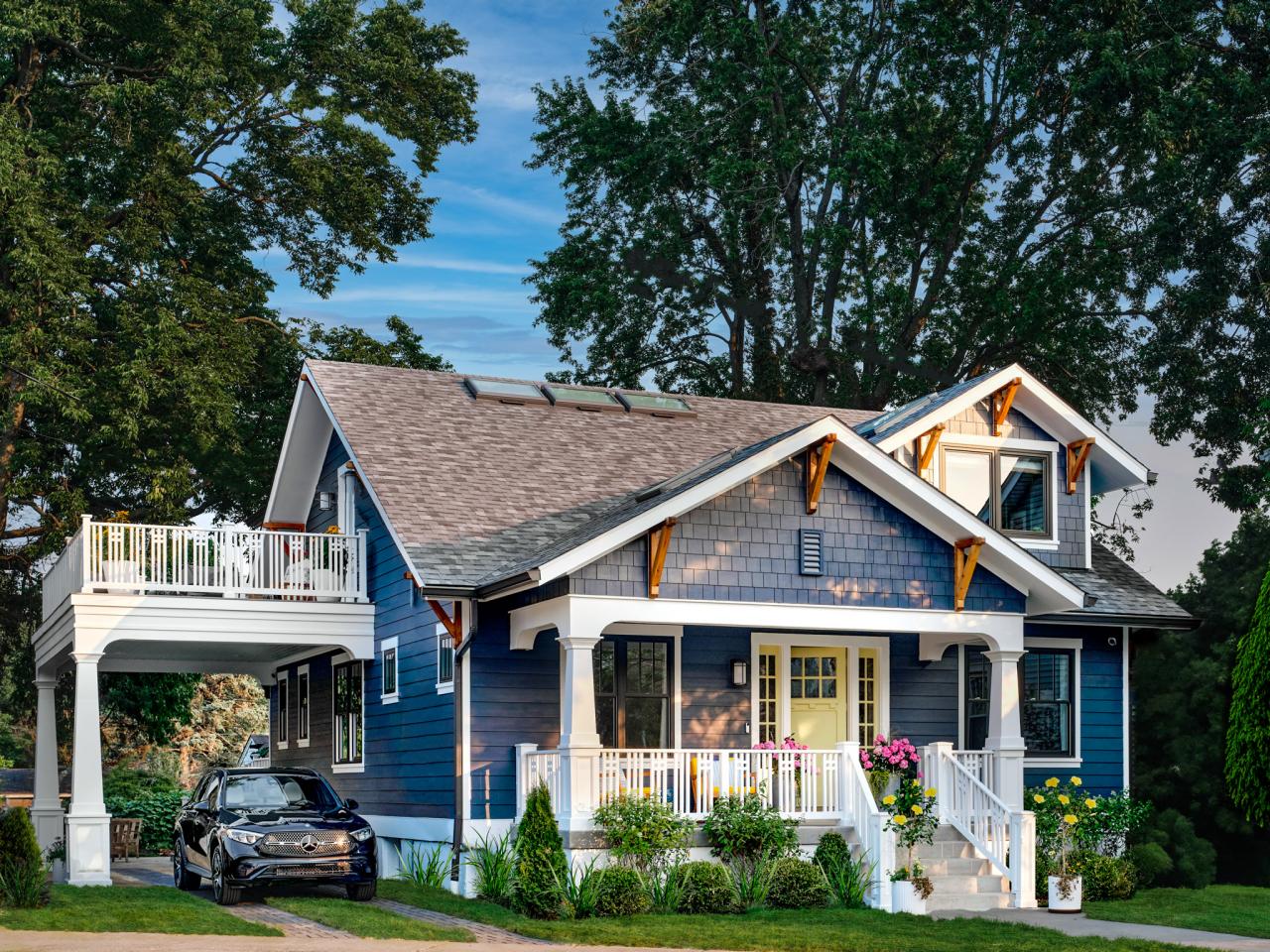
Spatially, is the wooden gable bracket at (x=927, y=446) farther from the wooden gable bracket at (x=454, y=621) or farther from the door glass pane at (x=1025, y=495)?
the wooden gable bracket at (x=454, y=621)

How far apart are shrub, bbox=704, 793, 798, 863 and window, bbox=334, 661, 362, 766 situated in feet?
23.7

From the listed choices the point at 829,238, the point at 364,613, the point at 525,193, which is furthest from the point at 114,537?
the point at 525,193

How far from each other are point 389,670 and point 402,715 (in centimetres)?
85

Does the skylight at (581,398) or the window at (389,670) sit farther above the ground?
the skylight at (581,398)

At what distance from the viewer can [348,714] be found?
24234 mm

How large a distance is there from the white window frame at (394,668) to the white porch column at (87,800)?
3.91 metres

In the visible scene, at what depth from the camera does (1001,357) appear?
38.3 m

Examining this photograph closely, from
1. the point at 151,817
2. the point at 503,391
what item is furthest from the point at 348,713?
the point at 151,817

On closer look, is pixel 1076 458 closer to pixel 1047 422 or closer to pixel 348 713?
pixel 1047 422

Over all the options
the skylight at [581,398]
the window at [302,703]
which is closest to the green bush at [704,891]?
the skylight at [581,398]

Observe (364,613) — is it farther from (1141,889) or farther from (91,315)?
(91,315)

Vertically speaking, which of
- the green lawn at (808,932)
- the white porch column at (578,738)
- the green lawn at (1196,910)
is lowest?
the green lawn at (1196,910)

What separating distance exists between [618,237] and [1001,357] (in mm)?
10207

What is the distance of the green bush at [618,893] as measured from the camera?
16703 mm
